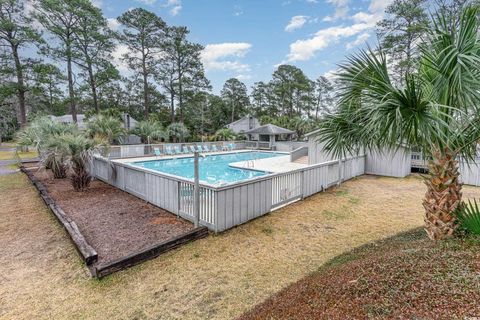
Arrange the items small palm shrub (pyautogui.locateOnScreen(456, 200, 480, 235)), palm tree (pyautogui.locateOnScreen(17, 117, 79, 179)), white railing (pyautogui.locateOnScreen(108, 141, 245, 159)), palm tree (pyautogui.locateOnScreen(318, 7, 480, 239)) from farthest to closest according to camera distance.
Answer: white railing (pyautogui.locateOnScreen(108, 141, 245, 159)), palm tree (pyautogui.locateOnScreen(17, 117, 79, 179)), small palm shrub (pyautogui.locateOnScreen(456, 200, 480, 235)), palm tree (pyautogui.locateOnScreen(318, 7, 480, 239))

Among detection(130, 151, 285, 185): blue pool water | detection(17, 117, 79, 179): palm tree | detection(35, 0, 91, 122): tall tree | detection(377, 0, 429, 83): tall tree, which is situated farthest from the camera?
detection(35, 0, 91, 122): tall tree

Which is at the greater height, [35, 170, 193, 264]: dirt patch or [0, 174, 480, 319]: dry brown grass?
[35, 170, 193, 264]: dirt patch

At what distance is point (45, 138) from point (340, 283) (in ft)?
33.9

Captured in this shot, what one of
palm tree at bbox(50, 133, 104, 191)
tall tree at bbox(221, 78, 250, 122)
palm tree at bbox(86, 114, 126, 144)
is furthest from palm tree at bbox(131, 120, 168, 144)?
tall tree at bbox(221, 78, 250, 122)

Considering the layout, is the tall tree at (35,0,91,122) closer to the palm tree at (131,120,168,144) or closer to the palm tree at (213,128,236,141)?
the palm tree at (131,120,168,144)

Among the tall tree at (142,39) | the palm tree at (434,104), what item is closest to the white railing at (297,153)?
the palm tree at (434,104)

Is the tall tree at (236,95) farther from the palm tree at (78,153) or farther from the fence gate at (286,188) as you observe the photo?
the fence gate at (286,188)

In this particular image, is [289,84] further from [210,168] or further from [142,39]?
[210,168]

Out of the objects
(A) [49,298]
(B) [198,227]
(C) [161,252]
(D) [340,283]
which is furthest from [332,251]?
(A) [49,298]

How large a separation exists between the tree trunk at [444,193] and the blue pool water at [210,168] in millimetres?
8023

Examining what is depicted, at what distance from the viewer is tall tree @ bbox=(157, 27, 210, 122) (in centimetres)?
2591

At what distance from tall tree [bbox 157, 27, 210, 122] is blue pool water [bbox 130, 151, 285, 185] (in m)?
13.4

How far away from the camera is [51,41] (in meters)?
20.2

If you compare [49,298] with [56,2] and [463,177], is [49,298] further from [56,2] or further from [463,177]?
[56,2]
